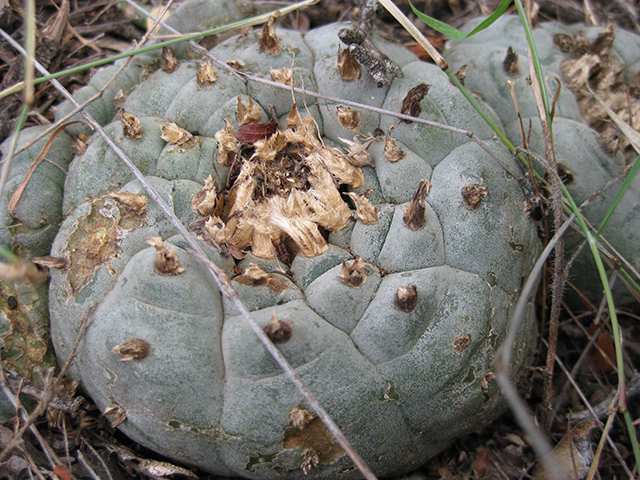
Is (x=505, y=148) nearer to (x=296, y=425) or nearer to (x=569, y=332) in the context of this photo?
(x=569, y=332)

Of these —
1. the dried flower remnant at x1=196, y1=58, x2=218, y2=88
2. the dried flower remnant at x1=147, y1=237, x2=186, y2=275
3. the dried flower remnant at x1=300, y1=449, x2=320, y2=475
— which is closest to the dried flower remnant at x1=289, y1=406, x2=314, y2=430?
the dried flower remnant at x1=300, y1=449, x2=320, y2=475

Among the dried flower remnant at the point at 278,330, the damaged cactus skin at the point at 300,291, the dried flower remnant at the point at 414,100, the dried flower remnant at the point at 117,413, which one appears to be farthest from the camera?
the dried flower remnant at the point at 414,100

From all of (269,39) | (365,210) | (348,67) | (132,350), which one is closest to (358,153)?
(365,210)

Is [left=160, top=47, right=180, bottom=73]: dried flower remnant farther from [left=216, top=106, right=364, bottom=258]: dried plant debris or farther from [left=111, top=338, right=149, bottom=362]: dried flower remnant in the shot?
[left=111, top=338, right=149, bottom=362]: dried flower remnant

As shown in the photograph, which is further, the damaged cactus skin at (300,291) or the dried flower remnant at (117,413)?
the dried flower remnant at (117,413)

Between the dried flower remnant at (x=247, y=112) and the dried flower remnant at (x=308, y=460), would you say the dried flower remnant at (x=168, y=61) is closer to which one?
the dried flower remnant at (x=247, y=112)

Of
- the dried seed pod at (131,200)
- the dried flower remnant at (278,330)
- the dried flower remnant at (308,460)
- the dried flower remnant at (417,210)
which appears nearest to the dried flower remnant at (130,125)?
the dried seed pod at (131,200)

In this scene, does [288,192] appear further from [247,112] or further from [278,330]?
[278,330]
